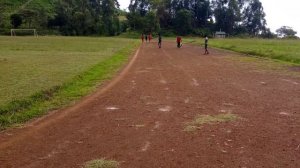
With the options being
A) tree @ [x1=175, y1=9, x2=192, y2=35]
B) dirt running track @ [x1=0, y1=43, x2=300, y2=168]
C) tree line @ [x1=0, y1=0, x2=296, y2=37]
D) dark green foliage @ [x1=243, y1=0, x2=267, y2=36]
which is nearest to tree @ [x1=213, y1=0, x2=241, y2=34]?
tree line @ [x1=0, y1=0, x2=296, y2=37]

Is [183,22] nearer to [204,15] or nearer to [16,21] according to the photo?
[204,15]

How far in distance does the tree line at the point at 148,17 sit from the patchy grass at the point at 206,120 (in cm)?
8067

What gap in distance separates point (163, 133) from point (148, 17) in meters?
102

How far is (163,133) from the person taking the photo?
25.2 feet

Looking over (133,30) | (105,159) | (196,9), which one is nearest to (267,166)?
(105,159)

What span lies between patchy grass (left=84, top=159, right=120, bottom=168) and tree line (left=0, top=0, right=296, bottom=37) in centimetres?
8280

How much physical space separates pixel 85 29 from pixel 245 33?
5179 cm

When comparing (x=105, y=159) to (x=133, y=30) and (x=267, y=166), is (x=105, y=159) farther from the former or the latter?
(x=133, y=30)

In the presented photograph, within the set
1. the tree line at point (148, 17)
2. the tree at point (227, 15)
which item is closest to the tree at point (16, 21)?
the tree line at point (148, 17)

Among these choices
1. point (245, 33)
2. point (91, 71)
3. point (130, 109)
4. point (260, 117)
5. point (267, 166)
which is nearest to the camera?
point (267, 166)

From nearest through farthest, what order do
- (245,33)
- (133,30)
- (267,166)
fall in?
(267,166), (133,30), (245,33)

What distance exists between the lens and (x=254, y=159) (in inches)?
245

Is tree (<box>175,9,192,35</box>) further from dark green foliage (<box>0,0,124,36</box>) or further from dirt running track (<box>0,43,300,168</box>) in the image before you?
dirt running track (<box>0,43,300,168</box>)

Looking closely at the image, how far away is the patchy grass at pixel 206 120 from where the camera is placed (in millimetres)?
8126
